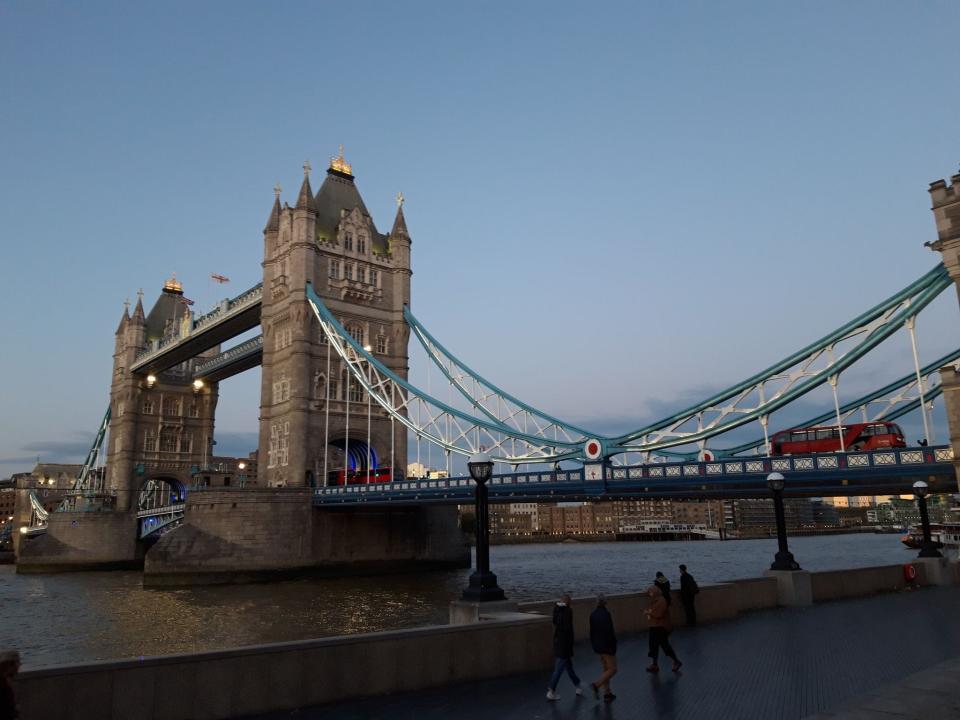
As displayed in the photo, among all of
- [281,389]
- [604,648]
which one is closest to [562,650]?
[604,648]

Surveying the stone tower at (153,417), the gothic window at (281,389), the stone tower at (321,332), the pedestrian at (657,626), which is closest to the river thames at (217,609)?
the stone tower at (321,332)

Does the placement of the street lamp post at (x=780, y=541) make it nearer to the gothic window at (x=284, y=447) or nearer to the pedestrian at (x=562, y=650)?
the pedestrian at (x=562, y=650)

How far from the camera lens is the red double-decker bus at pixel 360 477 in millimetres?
51469

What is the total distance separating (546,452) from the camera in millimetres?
46062

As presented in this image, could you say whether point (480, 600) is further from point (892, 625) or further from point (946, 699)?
point (892, 625)

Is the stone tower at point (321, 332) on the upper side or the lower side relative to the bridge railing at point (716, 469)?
upper

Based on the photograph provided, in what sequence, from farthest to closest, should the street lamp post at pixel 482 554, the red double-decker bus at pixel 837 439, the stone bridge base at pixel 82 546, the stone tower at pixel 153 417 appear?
1. the stone tower at pixel 153 417
2. the stone bridge base at pixel 82 546
3. the red double-decker bus at pixel 837 439
4. the street lamp post at pixel 482 554

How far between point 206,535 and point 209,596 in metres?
7.88

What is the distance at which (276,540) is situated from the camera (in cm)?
4634

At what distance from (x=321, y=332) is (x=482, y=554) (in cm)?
4321

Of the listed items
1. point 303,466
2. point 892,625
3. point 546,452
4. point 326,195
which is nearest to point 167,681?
point 892,625

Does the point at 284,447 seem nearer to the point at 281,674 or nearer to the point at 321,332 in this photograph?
the point at 321,332

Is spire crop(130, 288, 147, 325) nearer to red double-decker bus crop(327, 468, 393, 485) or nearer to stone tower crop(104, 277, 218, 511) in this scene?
stone tower crop(104, 277, 218, 511)

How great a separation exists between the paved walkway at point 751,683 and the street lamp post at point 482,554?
197 centimetres
